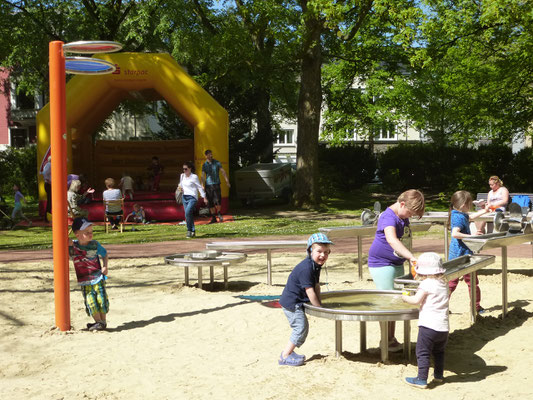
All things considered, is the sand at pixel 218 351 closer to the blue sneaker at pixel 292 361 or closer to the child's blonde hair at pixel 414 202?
the blue sneaker at pixel 292 361

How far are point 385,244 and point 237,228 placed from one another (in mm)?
11883

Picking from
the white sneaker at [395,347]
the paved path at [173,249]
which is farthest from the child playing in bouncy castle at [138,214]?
the white sneaker at [395,347]

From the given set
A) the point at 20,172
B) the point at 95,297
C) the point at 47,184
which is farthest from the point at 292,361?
the point at 20,172

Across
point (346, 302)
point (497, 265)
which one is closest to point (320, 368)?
point (346, 302)

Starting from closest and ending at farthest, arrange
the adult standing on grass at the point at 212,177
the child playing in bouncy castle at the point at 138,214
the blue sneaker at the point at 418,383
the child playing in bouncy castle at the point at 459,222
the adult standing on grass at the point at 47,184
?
the blue sneaker at the point at 418,383
the child playing in bouncy castle at the point at 459,222
the adult standing on grass at the point at 212,177
the adult standing on grass at the point at 47,184
the child playing in bouncy castle at the point at 138,214

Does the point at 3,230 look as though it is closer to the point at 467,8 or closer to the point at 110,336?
the point at 110,336

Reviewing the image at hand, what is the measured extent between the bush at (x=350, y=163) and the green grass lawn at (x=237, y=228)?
11.3m

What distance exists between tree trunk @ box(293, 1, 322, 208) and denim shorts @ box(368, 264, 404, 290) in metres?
17.5

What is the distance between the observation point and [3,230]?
19.2 metres

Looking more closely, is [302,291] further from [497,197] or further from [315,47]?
[315,47]

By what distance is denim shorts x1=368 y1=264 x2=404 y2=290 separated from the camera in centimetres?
653

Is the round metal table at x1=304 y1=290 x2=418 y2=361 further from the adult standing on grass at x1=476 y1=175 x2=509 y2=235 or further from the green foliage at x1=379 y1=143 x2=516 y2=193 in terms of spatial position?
the green foliage at x1=379 y1=143 x2=516 y2=193

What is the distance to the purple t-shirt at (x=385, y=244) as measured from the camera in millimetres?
6406

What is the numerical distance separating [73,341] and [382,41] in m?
27.7
